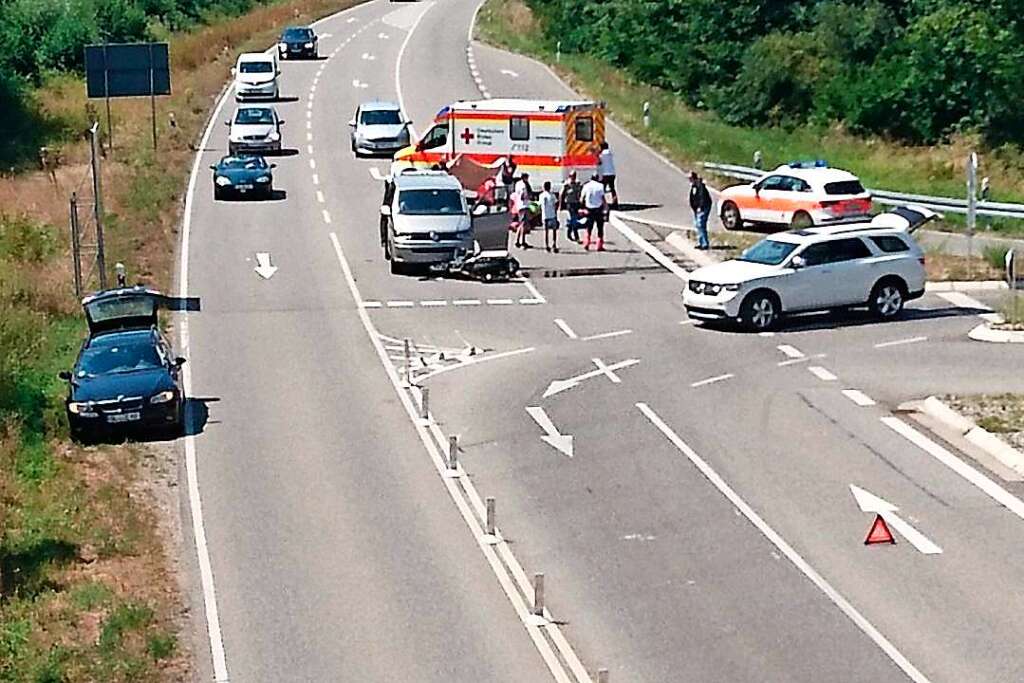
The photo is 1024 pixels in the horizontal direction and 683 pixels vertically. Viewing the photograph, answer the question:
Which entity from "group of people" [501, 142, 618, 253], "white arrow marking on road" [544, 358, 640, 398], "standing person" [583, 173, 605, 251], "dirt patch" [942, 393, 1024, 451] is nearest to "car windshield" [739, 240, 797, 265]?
"white arrow marking on road" [544, 358, 640, 398]

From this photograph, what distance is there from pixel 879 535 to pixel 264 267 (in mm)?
22300

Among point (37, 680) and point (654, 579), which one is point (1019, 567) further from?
point (37, 680)

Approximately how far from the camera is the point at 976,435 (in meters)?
25.0

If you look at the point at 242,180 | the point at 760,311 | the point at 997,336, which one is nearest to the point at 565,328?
the point at 760,311

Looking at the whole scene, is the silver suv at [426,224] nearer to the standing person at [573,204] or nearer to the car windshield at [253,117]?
the standing person at [573,204]

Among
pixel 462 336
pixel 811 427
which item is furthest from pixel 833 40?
pixel 811 427

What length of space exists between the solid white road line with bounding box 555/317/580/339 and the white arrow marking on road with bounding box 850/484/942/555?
1037cm

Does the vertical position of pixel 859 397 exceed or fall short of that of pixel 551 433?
it exceeds it

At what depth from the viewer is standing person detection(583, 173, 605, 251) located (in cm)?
4056

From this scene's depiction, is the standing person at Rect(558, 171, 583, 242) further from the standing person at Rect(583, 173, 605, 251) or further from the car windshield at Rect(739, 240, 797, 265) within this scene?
the car windshield at Rect(739, 240, 797, 265)

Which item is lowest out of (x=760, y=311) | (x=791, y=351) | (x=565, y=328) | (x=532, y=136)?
(x=565, y=328)

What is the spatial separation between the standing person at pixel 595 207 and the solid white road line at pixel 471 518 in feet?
24.7

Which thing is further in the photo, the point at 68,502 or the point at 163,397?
the point at 163,397

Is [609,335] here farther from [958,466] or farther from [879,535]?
[879,535]
